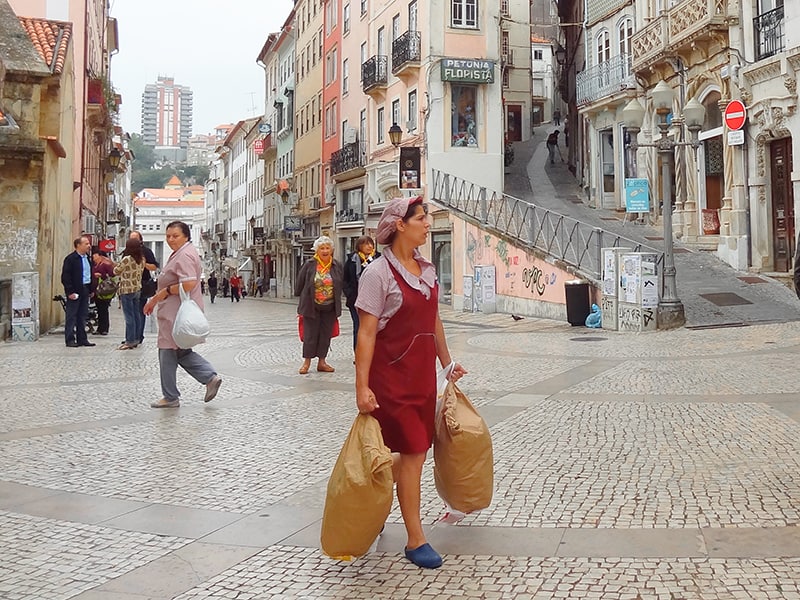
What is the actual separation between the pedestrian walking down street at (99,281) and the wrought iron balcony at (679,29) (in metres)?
16.8

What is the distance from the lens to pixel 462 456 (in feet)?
12.4

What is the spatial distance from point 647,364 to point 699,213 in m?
14.2

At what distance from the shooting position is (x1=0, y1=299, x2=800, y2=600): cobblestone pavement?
3520 millimetres

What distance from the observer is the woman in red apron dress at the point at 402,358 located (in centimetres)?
367

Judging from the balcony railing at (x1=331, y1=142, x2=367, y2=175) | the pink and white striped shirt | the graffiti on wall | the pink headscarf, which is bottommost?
the pink and white striped shirt

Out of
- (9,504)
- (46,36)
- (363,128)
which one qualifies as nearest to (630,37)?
(363,128)

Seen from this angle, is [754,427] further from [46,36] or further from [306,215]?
[306,215]

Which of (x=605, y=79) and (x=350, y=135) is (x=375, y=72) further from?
(x=605, y=79)

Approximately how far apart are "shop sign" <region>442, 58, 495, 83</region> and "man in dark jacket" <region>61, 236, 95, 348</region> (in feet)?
58.2

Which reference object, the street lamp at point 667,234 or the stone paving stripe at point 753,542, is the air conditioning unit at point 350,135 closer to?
the street lamp at point 667,234

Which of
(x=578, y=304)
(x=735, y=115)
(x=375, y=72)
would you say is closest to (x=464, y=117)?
(x=375, y=72)

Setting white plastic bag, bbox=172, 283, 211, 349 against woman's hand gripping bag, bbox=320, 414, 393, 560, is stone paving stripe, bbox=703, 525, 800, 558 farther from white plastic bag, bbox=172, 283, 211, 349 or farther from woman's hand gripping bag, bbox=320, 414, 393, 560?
white plastic bag, bbox=172, 283, 211, 349

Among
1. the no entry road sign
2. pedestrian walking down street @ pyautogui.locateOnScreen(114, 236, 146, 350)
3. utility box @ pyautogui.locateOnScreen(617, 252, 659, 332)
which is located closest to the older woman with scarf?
pedestrian walking down street @ pyautogui.locateOnScreen(114, 236, 146, 350)

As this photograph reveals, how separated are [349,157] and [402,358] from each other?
34.5m
